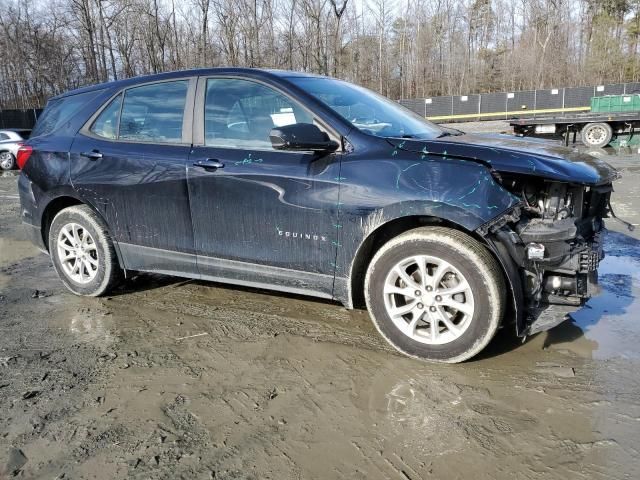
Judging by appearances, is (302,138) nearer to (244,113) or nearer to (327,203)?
(327,203)

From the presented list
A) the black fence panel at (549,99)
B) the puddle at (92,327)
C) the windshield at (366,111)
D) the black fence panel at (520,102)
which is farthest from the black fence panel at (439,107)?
the puddle at (92,327)

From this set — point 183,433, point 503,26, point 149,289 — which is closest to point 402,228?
point 183,433

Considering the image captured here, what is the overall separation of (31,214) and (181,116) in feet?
6.28

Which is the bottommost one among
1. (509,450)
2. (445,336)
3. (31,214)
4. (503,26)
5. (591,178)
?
(509,450)

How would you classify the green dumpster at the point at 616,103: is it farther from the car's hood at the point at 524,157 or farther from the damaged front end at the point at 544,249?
the damaged front end at the point at 544,249

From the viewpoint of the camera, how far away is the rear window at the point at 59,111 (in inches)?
179

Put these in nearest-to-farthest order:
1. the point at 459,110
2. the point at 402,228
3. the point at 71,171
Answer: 1. the point at 402,228
2. the point at 71,171
3. the point at 459,110

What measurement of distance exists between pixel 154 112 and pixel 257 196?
1.23 metres

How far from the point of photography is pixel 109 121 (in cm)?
432

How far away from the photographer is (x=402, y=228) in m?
3.28

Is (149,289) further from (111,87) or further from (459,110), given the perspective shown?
(459,110)

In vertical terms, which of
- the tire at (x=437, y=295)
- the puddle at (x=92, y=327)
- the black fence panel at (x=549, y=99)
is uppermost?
the black fence panel at (x=549, y=99)

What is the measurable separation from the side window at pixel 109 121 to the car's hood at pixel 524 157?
2383 mm

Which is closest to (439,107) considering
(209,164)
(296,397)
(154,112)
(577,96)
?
(577,96)
